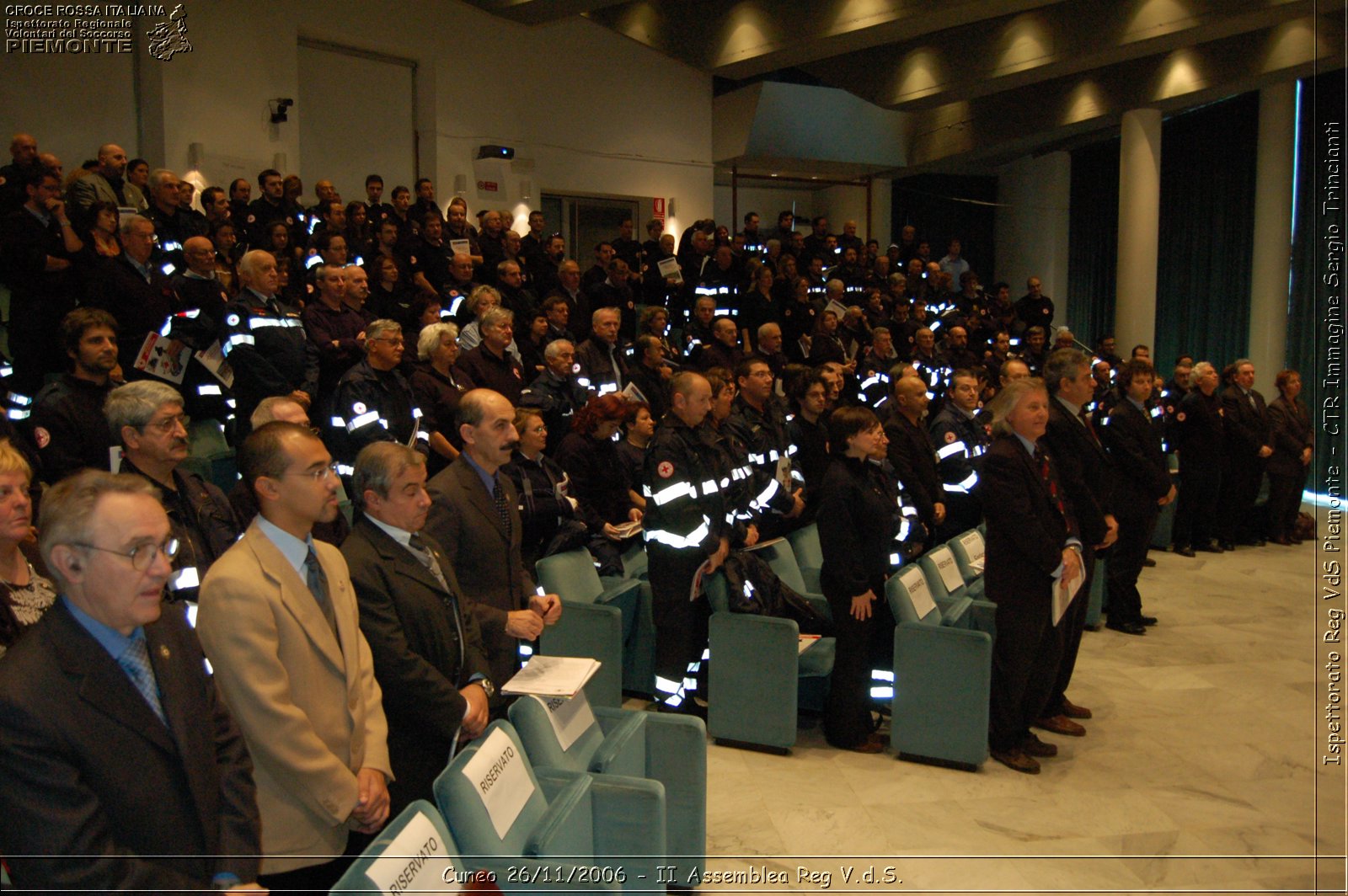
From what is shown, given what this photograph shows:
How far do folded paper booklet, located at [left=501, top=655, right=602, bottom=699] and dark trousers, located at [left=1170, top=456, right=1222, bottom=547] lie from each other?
7.44 m

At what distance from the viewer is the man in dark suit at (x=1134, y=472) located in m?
6.35

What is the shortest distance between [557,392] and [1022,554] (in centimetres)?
331

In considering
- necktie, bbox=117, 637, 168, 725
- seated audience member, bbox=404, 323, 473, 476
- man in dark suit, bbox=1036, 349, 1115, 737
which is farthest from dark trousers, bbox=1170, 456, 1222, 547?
necktie, bbox=117, 637, 168, 725

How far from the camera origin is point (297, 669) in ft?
7.70

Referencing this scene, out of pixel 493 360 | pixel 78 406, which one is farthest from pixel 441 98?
pixel 78 406

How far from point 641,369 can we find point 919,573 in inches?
133

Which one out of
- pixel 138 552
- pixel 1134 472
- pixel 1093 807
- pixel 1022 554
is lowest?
pixel 1093 807

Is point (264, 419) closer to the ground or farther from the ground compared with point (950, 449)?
farther from the ground

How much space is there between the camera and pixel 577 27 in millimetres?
13242

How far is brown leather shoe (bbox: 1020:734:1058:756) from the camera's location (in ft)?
15.3

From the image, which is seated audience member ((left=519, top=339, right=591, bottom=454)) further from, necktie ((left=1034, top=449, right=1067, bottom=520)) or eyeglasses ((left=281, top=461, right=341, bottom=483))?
eyeglasses ((left=281, top=461, right=341, bottom=483))

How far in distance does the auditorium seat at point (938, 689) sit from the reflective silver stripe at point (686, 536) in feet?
2.94

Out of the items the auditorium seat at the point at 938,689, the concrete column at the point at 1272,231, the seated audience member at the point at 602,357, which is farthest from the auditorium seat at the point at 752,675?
the concrete column at the point at 1272,231

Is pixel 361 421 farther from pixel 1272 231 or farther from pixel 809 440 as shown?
pixel 1272 231
